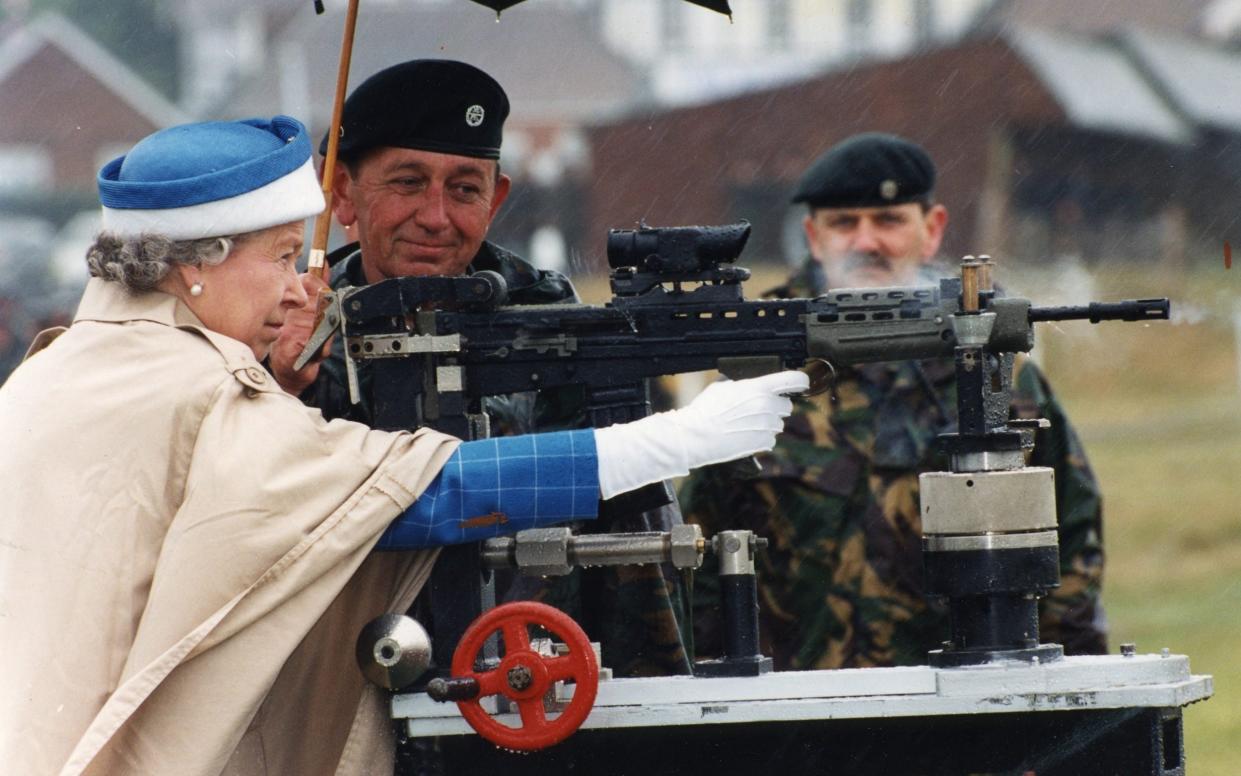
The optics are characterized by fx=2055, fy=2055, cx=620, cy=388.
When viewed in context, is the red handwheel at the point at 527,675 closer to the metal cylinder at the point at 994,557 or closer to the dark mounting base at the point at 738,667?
the dark mounting base at the point at 738,667

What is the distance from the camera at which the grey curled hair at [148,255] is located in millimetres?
3524

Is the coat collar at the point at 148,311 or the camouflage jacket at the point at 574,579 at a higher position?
the coat collar at the point at 148,311

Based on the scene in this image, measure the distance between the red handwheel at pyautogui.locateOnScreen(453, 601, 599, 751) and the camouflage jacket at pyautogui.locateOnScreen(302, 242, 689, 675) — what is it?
77 cm

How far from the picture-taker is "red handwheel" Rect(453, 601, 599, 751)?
3336mm

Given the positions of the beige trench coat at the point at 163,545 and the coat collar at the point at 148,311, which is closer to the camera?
the beige trench coat at the point at 163,545

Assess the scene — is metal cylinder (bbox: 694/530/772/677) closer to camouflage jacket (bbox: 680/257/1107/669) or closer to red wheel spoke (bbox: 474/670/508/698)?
red wheel spoke (bbox: 474/670/508/698)

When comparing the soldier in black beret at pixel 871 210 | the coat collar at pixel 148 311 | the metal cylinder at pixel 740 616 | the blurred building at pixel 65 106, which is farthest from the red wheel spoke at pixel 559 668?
the blurred building at pixel 65 106

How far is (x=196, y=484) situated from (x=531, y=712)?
661mm

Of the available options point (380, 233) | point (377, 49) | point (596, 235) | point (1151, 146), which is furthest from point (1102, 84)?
point (380, 233)

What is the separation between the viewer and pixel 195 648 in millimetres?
3301

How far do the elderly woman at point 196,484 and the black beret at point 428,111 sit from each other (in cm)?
86

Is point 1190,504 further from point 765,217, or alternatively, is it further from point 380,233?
point 380,233

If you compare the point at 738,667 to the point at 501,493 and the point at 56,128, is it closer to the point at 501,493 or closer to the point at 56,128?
the point at 501,493

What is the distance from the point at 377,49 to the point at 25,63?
23.5ft
